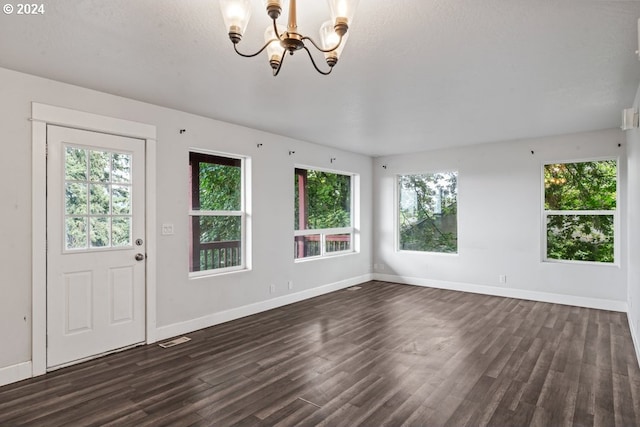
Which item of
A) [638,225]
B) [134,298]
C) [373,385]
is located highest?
[638,225]

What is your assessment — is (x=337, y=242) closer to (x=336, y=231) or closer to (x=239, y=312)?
(x=336, y=231)

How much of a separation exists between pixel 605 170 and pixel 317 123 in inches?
160

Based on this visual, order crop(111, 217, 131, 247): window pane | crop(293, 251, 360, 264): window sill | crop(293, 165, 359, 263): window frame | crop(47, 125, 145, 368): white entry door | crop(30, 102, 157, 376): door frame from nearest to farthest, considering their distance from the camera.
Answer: crop(30, 102, 157, 376): door frame
crop(47, 125, 145, 368): white entry door
crop(111, 217, 131, 247): window pane
crop(293, 251, 360, 264): window sill
crop(293, 165, 359, 263): window frame

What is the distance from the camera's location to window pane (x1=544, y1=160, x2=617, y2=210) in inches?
198

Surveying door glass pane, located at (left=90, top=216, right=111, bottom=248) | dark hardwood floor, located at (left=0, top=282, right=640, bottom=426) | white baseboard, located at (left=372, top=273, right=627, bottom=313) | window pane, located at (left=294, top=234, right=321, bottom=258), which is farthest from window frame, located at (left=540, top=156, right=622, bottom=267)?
door glass pane, located at (left=90, top=216, right=111, bottom=248)

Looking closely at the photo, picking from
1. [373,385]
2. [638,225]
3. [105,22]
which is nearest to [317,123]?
[105,22]

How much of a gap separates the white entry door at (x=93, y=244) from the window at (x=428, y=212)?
4.77 metres

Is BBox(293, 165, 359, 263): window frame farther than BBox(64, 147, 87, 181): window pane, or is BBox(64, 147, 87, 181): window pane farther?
BBox(293, 165, 359, 263): window frame

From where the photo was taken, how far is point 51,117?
3117 mm

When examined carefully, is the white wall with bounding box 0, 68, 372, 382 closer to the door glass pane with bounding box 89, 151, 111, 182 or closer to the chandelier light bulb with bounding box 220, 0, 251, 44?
the door glass pane with bounding box 89, 151, 111, 182

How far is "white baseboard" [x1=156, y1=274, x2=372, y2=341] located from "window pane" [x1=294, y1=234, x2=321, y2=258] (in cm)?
57

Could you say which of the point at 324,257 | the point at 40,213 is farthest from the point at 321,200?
the point at 40,213

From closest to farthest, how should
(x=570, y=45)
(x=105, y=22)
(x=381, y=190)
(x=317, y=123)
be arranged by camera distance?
1. (x=105, y=22)
2. (x=570, y=45)
3. (x=317, y=123)
4. (x=381, y=190)

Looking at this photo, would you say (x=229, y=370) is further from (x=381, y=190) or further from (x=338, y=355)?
(x=381, y=190)
